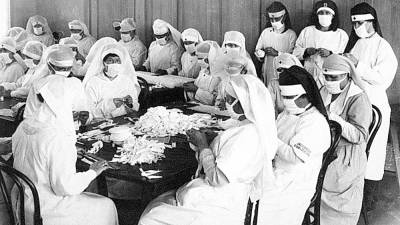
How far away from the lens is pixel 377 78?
16.5ft

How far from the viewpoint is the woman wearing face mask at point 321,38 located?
6020 mm

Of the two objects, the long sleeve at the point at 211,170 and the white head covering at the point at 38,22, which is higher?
the white head covering at the point at 38,22

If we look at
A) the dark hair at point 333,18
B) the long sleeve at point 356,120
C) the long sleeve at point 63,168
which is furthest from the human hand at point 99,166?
the dark hair at point 333,18

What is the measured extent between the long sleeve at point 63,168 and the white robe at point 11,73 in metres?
4.11

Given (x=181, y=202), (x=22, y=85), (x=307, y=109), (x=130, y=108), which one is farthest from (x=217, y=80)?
(x=181, y=202)

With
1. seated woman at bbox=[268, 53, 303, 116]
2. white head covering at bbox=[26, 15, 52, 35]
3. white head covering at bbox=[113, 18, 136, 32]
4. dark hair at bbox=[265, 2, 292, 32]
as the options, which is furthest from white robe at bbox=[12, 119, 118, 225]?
white head covering at bbox=[26, 15, 52, 35]

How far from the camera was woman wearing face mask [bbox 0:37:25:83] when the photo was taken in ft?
21.6

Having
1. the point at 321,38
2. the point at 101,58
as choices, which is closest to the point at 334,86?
the point at 101,58

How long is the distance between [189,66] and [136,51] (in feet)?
4.94

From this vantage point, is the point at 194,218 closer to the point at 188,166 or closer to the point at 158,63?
the point at 188,166

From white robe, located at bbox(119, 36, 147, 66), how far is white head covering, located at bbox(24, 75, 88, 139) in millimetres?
5633

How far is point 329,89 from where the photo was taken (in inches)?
150

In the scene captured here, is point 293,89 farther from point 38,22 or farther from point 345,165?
point 38,22

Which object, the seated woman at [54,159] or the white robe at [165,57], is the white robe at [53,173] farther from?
the white robe at [165,57]
